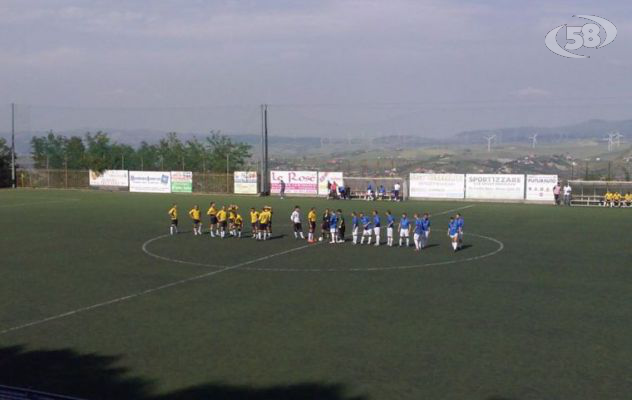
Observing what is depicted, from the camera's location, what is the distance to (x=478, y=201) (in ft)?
178

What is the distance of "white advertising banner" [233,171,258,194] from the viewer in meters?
62.1

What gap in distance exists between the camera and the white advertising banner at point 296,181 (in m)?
59.7

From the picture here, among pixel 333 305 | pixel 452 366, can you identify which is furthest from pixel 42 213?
pixel 452 366

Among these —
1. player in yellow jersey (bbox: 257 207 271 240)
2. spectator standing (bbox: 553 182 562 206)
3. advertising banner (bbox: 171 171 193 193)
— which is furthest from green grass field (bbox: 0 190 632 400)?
advertising banner (bbox: 171 171 193 193)

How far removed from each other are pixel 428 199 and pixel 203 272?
35.9 meters

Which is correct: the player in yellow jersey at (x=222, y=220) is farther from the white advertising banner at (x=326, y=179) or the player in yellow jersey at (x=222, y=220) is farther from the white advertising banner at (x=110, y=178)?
the white advertising banner at (x=110, y=178)

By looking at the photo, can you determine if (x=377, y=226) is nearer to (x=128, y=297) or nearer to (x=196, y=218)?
Answer: (x=196, y=218)

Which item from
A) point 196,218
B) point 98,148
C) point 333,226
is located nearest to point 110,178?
point 98,148

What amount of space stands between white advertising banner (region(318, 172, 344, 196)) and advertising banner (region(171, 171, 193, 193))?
42.3 ft

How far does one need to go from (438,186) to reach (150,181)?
90.2 ft

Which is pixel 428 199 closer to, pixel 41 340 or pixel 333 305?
pixel 333 305

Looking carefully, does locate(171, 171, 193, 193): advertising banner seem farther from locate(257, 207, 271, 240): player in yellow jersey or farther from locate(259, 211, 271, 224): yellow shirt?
locate(259, 211, 271, 224): yellow shirt

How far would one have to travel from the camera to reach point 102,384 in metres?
11.9

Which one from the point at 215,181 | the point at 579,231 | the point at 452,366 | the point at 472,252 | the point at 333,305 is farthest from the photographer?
the point at 215,181
